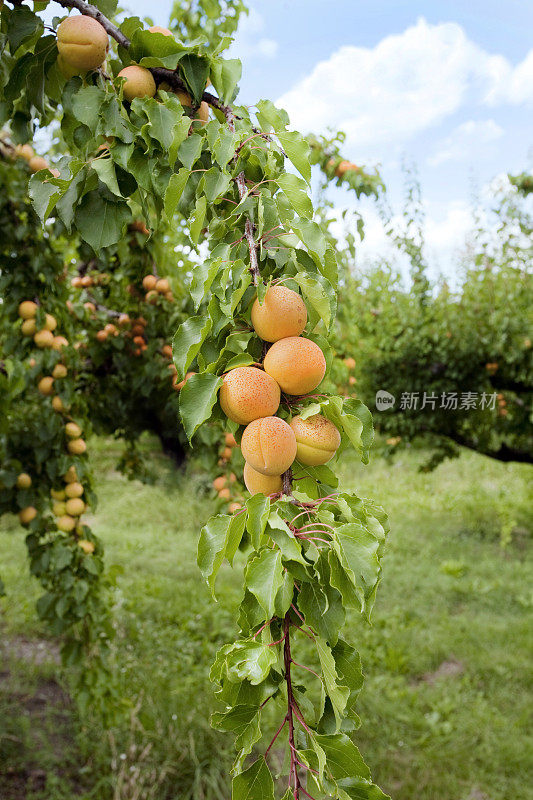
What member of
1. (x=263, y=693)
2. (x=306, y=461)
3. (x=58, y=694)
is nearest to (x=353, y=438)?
(x=306, y=461)

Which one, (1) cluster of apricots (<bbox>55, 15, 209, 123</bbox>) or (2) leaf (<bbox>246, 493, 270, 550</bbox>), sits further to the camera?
(1) cluster of apricots (<bbox>55, 15, 209, 123</bbox>)

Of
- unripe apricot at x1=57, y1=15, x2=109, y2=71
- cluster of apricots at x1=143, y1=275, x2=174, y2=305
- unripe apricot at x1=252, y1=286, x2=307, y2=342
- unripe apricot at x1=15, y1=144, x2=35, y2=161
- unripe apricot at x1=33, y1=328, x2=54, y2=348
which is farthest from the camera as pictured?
cluster of apricots at x1=143, y1=275, x2=174, y2=305

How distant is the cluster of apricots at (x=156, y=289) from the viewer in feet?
7.21

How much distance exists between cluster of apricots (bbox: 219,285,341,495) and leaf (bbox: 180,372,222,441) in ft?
0.05

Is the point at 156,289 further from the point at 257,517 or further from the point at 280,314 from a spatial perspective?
the point at 257,517

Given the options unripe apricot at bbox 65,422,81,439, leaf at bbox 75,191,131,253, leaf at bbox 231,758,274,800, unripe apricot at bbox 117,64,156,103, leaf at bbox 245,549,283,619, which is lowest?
leaf at bbox 231,758,274,800

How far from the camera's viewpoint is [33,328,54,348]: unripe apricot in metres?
1.75

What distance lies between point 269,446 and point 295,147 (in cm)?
35

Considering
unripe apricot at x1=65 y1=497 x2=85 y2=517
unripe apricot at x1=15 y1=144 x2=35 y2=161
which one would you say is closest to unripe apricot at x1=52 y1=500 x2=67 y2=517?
unripe apricot at x1=65 y1=497 x2=85 y2=517

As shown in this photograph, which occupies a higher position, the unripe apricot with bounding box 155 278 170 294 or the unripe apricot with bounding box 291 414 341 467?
the unripe apricot with bounding box 155 278 170 294

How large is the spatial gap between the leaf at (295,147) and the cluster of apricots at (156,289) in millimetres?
1567

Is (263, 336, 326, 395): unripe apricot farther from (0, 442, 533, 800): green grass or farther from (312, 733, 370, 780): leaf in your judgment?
(0, 442, 533, 800): green grass

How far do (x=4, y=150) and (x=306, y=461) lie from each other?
185 cm

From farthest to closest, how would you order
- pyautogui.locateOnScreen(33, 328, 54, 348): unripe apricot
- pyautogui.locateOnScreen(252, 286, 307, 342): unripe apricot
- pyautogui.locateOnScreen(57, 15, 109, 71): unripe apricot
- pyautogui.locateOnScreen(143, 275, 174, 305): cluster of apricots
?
pyautogui.locateOnScreen(143, 275, 174, 305): cluster of apricots → pyautogui.locateOnScreen(33, 328, 54, 348): unripe apricot → pyautogui.locateOnScreen(57, 15, 109, 71): unripe apricot → pyautogui.locateOnScreen(252, 286, 307, 342): unripe apricot
